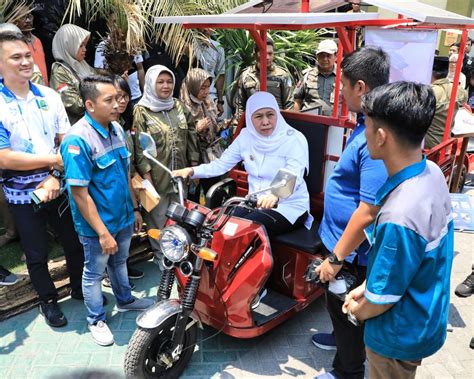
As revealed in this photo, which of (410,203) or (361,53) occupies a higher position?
(361,53)

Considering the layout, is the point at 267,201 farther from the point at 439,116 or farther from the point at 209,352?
the point at 439,116

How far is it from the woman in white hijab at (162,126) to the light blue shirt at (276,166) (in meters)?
0.41

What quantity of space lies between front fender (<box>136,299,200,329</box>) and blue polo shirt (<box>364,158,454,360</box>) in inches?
46.2

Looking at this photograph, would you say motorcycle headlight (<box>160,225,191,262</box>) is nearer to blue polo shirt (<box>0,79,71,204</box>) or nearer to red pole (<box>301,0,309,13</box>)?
blue polo shirt (<box>0,79,71,204</box>)

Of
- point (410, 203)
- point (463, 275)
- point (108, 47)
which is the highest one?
point (108, 47)

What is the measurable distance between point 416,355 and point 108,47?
159 inches

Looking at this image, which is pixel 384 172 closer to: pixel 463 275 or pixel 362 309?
pixel 362 309

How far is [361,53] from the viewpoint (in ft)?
7.15

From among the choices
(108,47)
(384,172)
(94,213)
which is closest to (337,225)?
(384,172)

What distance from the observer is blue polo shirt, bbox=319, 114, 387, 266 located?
6.68ft

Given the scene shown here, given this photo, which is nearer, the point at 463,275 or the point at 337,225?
the point at 337,225

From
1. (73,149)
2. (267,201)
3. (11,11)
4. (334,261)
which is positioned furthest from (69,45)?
(334,261)

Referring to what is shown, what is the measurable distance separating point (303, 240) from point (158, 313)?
1110 millimetres

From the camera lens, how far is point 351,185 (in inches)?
88.5
